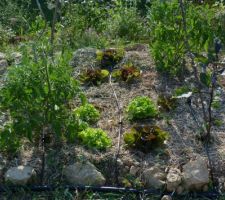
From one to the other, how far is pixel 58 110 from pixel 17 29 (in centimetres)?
341

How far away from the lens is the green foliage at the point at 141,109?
4.87 meters

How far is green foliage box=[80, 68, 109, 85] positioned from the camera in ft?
18.0

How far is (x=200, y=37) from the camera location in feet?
17.3

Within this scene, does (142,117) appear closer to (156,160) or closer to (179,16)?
(156,160)

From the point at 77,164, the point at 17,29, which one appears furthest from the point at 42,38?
the point at 17,29

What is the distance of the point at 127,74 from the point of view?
5.47 meters

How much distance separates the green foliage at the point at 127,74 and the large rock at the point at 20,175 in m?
1.52

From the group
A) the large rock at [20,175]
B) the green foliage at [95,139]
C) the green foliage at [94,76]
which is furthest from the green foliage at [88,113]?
the large rock at [20,175]

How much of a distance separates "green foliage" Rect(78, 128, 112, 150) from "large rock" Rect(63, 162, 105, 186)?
0.22m

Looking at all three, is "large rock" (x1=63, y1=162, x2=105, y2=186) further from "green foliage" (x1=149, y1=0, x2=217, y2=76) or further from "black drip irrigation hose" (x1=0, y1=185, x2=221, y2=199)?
"green foliage" (x1=149, y1=0, x2=217, y2=76)

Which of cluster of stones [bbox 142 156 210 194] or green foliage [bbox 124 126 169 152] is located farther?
green foliage [bbox 124 126 169 152]

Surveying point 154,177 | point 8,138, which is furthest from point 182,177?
point 8,138

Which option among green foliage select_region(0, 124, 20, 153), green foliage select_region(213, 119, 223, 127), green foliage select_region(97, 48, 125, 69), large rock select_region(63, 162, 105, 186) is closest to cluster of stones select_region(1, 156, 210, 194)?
large rock select_region(63, 162, 105, 186)

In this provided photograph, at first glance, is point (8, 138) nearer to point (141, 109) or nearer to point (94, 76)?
point (141, 109)
